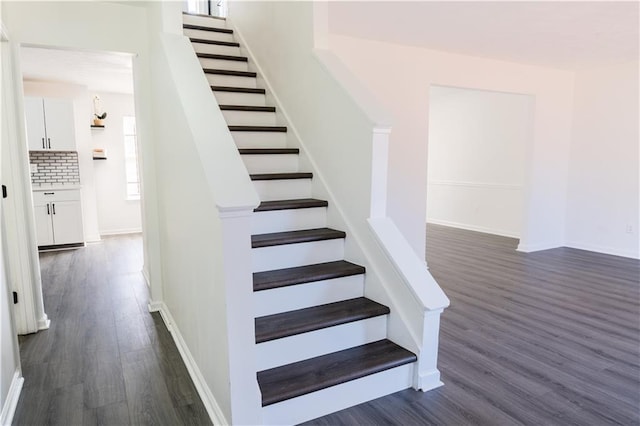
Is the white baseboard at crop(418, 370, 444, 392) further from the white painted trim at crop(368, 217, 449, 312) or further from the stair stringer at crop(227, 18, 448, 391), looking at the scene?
the white painted trim at crop(368, 217, 449, 312)

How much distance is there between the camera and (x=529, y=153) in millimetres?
5582

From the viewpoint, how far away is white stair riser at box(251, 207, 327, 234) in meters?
2.71

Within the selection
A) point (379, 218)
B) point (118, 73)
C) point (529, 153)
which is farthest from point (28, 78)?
point (529, 153)

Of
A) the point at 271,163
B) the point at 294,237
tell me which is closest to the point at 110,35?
the point at 271,163

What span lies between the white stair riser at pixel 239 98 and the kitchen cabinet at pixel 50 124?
3752mm

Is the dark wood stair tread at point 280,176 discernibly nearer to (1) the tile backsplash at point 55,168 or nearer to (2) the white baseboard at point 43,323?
(2) the white baseboard at point 43,323

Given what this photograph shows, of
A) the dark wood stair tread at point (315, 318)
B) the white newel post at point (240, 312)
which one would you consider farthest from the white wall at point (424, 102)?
the white newel post at point (240, 312)

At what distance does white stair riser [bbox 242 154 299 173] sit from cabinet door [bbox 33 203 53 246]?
177 inches

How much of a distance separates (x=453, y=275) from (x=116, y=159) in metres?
5.89

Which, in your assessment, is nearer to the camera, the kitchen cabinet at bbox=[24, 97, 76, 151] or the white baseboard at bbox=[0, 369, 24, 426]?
the white baseboard at bbox=[0, 369, 24, 426]

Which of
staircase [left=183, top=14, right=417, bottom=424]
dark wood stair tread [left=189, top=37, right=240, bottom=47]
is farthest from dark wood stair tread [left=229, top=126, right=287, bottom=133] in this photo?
dark wood stair tread [left=189, top=37, right=240, bottom=47]

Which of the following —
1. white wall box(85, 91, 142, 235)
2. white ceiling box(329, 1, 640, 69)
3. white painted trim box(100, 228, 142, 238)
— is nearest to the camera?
white ceiling box(329, 1, 640, 69)

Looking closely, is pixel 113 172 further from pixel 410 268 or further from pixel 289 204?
pixel 410 268

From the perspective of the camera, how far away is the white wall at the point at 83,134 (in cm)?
616
